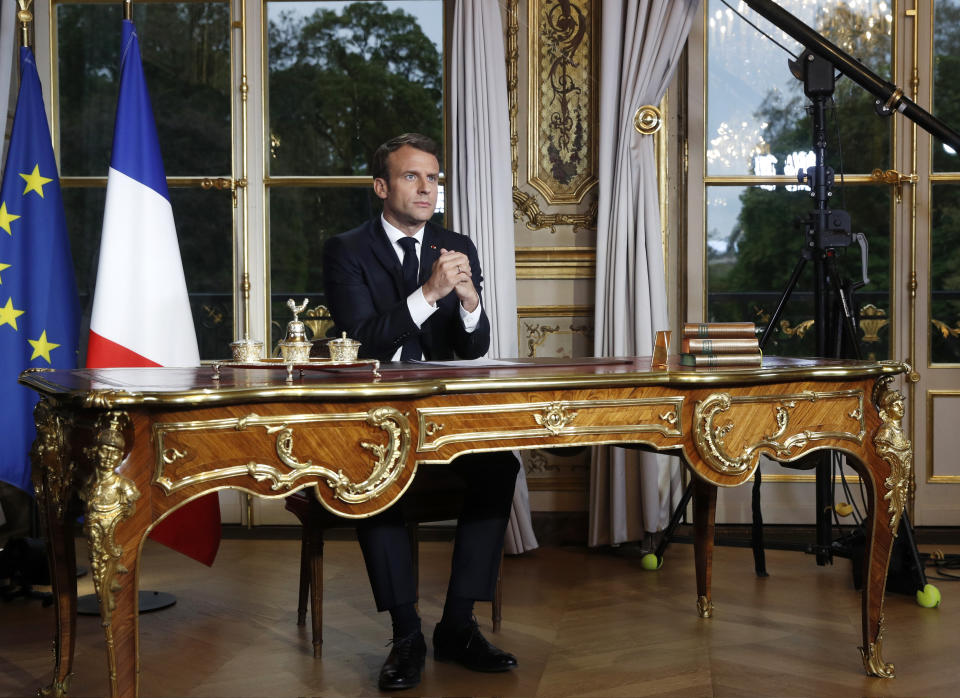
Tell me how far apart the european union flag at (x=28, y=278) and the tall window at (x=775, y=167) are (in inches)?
96.5

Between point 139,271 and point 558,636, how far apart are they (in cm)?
180

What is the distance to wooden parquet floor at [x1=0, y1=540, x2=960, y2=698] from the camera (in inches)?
90.6

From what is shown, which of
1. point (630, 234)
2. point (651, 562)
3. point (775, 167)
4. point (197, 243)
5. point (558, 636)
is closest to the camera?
point (558, 636)

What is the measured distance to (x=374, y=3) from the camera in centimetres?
411

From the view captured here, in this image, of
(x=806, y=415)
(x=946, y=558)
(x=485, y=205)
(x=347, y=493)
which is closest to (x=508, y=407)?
(x=347, y=493)

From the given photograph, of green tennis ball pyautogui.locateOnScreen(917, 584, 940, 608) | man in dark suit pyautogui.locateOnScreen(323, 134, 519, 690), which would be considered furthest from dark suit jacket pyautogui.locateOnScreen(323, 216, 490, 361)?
green tennis ball pyautogui.locateOnScreen(917, 584, 940, 608)

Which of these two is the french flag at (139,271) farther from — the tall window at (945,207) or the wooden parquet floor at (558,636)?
the tall window at (945,207)

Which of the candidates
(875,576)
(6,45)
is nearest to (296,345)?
(875,576)

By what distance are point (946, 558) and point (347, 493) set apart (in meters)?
2.49

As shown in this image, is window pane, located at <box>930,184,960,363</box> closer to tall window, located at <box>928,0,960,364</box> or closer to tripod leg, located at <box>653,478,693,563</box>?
tall window, located at <box>928,0,960,364</box>

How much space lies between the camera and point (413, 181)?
2766 millimetres

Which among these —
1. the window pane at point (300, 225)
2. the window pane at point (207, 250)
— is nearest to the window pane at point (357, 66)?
the window pane at point (300, 225)

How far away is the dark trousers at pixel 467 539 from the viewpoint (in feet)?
7.57

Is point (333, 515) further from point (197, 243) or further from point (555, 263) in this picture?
point (197, 243)
